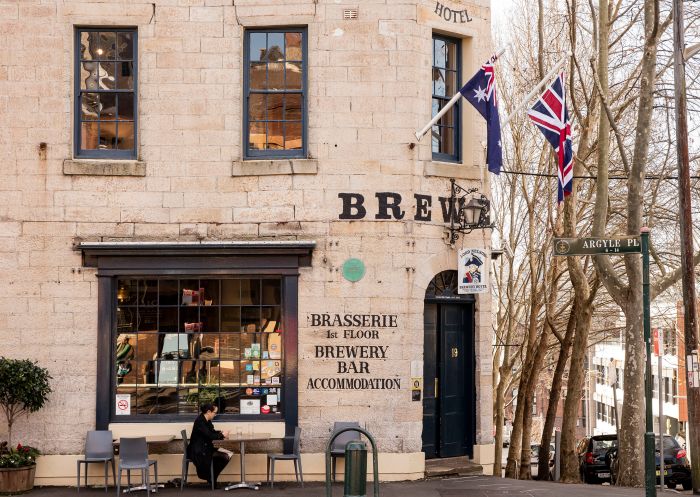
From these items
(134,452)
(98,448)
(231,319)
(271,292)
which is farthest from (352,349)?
(98,448)

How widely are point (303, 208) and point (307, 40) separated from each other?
8.37 ft

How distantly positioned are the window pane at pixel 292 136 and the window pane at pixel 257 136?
0.35 metres

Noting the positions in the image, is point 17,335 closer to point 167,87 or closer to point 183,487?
point 183,487

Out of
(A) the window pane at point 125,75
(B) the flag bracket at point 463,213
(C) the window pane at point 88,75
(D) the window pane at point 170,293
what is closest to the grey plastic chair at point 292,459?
(D) the window pane at point 170,293

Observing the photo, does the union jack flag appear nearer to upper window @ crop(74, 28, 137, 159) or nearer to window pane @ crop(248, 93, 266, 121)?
window pane @ crop(248, 93, 266, 121)

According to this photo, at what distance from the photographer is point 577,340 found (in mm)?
25391

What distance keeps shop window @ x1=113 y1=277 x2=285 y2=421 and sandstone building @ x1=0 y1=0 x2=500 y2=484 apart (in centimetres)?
3

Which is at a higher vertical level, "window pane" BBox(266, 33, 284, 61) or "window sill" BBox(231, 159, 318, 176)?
"window pane" BBox(266, 33, 284, 61)

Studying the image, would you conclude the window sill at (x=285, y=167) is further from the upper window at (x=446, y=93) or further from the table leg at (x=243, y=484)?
the table leg at (x=243, y=484)

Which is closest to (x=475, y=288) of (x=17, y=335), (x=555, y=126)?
(x=555, y=126)

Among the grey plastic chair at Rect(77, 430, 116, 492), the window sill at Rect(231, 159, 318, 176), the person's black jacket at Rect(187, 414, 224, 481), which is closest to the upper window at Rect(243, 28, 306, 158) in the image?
the window sill at Rect(231, 159, 318, 176)

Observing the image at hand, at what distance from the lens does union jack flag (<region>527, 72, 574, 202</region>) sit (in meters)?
15.4

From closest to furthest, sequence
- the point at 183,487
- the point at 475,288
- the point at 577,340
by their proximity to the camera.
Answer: the point at 183,487, the point at 475,288, the point at 577,340

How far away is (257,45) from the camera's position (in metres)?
15.5
